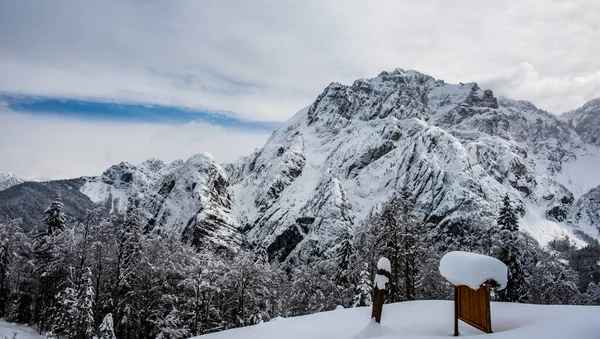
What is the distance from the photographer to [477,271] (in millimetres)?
12039

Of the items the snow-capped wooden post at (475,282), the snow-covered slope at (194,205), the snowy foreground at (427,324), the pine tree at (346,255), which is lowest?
the snow-covered slope at (194,205)

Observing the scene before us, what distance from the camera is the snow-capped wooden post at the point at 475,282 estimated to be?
39.3 ft

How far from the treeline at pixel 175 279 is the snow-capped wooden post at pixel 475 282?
61.8 feet

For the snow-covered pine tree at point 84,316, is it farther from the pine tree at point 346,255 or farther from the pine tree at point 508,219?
the pine tree at point 508,219

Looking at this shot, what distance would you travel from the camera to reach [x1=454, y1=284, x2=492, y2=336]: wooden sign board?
12125mm

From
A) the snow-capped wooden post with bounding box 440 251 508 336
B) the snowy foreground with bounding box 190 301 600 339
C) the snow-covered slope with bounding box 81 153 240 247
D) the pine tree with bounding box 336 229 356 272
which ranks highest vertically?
the snow-capped wooden post with bounding box 440 251 508 336

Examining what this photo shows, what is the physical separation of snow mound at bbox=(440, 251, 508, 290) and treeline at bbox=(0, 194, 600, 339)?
19.4m

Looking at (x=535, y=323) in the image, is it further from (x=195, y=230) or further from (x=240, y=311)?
(x=195, y=230)

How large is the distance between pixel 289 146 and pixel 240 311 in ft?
495

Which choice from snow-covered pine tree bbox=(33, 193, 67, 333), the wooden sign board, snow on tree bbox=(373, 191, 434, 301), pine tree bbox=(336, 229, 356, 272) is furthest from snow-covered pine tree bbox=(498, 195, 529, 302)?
snow-covered pine tree bbox=(33, 193, 67, 333)

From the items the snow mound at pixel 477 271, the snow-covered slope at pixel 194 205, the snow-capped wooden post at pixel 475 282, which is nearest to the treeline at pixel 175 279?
the snow-capped wooden post at pixel 475 282

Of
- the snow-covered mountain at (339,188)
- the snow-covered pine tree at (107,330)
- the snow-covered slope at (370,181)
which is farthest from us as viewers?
the snow-covered mountain at (339,188)

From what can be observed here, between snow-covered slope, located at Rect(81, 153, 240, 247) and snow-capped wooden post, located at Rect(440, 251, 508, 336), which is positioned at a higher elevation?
snow-capped wooden post, located at Rect(440, 251, 508, 336)

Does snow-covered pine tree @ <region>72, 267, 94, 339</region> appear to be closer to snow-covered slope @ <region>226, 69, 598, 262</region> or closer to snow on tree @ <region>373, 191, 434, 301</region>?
snow on tree @ <region>373, 191, 434, 301</region>
